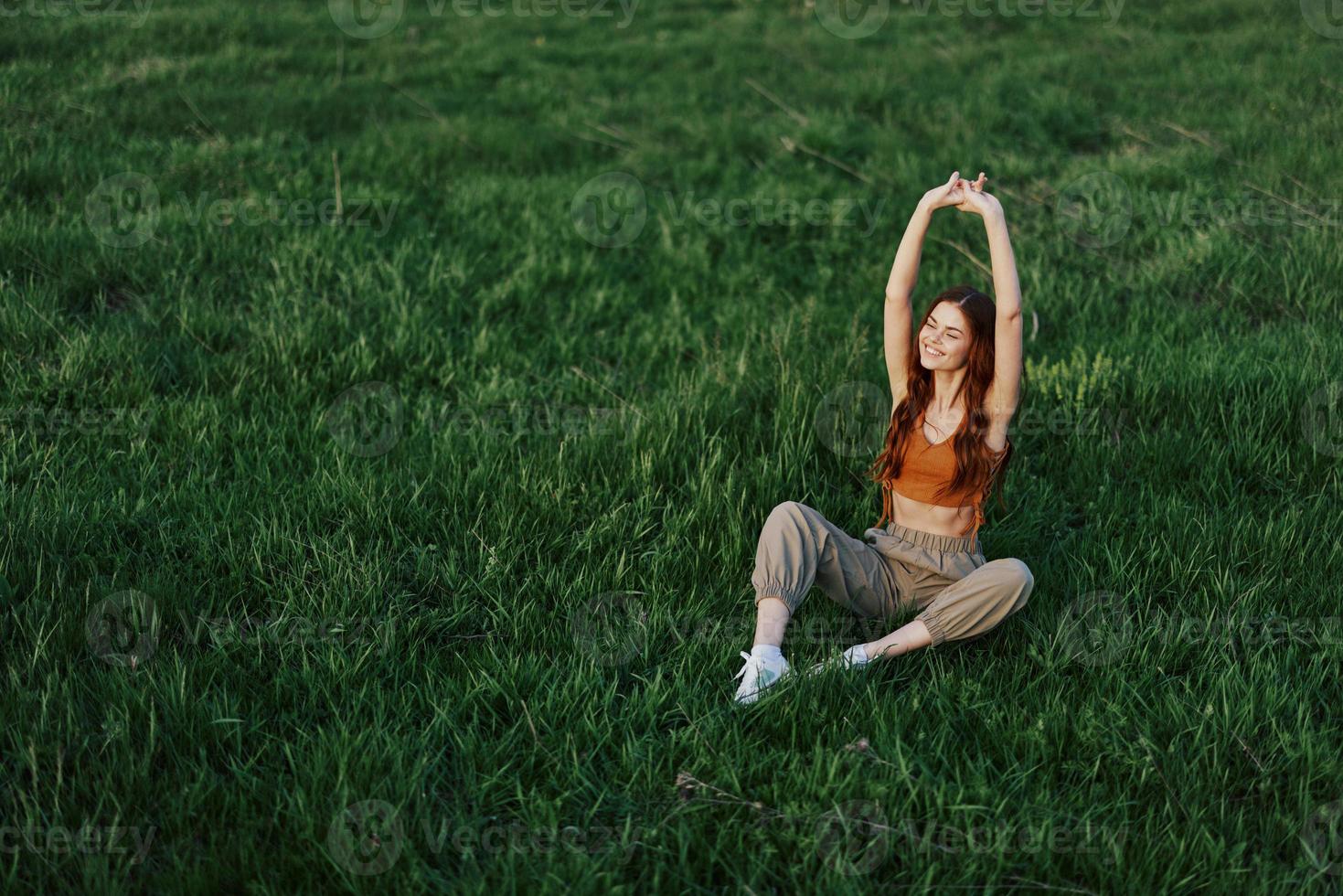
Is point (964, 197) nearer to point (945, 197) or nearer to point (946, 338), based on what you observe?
point (945, 197)

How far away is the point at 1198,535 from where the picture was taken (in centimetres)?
312

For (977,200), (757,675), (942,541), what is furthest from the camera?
(942,541)

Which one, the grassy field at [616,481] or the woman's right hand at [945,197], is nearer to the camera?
the grassy field at [616,481]

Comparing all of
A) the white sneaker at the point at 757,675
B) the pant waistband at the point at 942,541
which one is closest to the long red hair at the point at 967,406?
the pant waistband at the point at 942,541

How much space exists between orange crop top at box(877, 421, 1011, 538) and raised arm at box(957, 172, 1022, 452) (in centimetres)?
12

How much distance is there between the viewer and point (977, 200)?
2701mm

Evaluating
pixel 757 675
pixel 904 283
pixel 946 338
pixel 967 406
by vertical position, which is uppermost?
pixel 904 283

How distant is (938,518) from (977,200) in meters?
0.92

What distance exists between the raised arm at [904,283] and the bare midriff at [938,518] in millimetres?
331

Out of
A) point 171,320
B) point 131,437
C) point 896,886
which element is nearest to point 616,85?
point 171,320

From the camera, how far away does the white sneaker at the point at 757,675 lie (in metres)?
2.53

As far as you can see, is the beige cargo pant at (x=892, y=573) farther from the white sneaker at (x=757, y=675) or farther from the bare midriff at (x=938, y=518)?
the white sneaker at (x=757, y=675)

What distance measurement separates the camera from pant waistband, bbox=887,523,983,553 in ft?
9.70

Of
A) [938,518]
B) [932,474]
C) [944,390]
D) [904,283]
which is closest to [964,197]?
[904,283]
